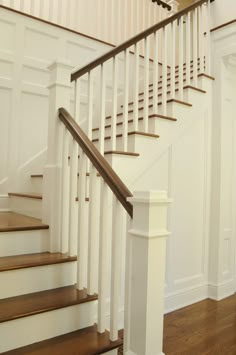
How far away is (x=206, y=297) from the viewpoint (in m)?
3.26

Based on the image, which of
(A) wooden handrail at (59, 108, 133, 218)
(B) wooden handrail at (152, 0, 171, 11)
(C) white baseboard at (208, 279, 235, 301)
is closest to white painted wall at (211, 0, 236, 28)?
(B) wooden handrail at (152, 0, 171, 11)

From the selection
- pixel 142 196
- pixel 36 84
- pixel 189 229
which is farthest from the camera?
pixel 36 84

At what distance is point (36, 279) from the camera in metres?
1.85

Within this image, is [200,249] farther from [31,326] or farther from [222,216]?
[31,326]

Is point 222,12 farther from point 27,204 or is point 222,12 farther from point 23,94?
point 27,204

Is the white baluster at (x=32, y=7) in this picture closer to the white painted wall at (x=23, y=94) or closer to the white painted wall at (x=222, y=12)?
the white painted wall at (x=23, y=94)

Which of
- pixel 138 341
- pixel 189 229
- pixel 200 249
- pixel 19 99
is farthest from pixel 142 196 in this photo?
pixel 19 99

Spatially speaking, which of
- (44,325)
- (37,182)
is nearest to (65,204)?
(44,325)

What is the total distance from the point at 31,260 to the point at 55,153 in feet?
2.36

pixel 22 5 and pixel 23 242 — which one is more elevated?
pixel 22 5

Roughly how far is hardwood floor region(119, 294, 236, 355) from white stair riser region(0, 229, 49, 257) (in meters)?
0.91

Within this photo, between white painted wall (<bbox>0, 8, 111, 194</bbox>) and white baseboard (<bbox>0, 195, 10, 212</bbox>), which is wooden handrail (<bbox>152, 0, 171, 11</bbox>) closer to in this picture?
white painted wall (<bbox>0, 8, 111, 194</bbox>)

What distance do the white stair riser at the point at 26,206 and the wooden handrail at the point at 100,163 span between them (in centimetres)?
75

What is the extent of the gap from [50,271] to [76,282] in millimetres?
191
